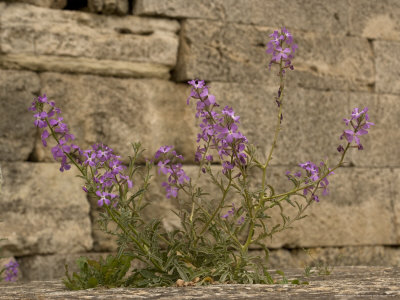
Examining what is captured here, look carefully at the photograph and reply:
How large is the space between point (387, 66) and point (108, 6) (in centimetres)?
220

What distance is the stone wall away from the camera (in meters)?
4.36

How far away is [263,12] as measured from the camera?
5.02m

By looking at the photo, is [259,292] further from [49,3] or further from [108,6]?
[49,3]

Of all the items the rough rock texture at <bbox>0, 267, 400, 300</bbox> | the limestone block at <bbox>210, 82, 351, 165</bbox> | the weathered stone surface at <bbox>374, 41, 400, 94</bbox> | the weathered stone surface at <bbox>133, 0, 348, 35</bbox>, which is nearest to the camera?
the rough rock texture at <bbox>0, 267, 400, 300</bbox>

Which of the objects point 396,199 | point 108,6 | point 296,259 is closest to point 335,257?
point 296,259

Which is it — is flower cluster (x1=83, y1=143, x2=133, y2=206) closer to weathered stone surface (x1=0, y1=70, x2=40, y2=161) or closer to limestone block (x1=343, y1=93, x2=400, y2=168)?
weathered stone surface (x1=0, y1=70, x2=40, y2=161)

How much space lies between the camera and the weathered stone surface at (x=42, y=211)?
427 centimetres

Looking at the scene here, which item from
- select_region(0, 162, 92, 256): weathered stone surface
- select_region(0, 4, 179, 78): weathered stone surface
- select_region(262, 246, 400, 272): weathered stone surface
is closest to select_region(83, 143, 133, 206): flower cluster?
select_region(0, 162, 92, 256): weathered stone surface

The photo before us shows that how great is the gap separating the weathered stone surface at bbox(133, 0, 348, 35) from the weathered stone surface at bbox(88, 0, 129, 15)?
10cm

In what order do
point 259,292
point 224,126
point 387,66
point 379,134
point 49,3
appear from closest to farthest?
point 259,292 → point 224,126 → point 49,3 → point 379,134 → point 387,66

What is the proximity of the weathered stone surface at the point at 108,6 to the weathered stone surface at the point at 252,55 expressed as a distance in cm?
43

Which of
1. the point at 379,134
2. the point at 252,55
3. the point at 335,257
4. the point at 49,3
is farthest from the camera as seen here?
the point at 379,134

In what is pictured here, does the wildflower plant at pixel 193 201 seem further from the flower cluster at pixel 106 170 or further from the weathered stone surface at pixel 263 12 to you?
the weathered stone surface at pixel 263 12

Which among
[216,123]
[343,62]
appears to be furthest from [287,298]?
[343,62]
